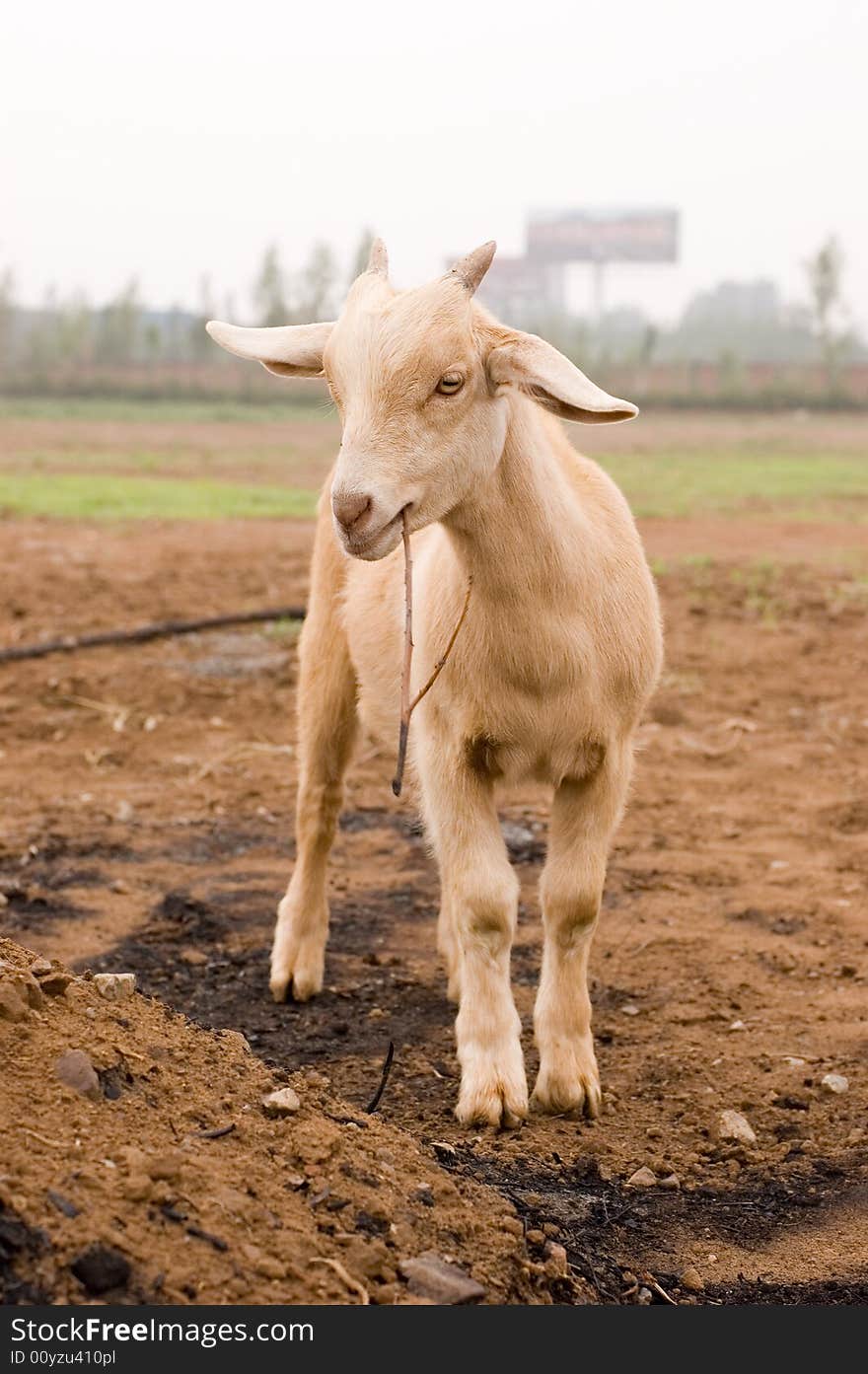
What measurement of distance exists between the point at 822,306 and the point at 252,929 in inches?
1893

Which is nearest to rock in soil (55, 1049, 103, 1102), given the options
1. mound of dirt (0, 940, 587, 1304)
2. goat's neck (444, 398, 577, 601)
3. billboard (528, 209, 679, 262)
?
mound of dirt (0, 940, 587, 1304)

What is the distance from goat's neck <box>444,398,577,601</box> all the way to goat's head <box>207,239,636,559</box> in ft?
0.38

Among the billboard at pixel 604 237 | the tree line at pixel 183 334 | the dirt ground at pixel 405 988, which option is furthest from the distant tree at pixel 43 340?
the dirt ground at pixel 405 988

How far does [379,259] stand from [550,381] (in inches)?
28.6

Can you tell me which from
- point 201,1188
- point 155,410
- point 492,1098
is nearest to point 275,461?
point 155,410

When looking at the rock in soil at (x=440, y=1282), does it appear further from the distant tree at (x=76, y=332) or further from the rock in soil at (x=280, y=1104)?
the distant tree at (x=76, y=332)

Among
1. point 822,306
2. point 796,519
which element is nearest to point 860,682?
point 796,519

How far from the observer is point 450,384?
3941mm

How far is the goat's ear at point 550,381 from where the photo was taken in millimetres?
3826

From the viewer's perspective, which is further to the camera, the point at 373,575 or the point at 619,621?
the point at 373,575

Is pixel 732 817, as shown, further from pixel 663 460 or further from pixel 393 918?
pixel 663 460

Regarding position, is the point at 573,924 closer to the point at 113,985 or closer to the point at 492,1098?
the point at 492,1098

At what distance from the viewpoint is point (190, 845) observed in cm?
684

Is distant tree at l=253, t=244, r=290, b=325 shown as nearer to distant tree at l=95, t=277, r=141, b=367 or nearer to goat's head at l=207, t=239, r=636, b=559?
distant tree at l=95, t=277, r=141, b=367
